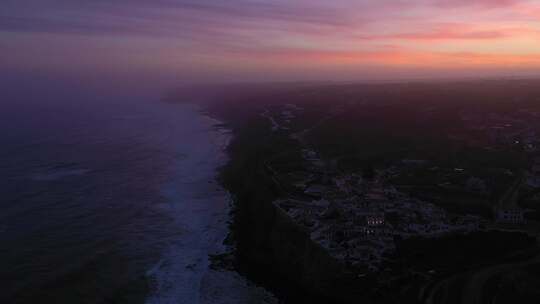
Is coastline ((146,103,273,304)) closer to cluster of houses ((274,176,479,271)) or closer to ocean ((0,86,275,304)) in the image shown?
ocean ((0,86,275,304))

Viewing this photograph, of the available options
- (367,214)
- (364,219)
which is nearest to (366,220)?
(364,219)

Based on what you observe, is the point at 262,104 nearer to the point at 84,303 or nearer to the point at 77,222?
the point at 77,222

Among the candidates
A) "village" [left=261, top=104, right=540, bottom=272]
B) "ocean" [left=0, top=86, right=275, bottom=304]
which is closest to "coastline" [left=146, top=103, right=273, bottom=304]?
"ocean" [left=0, top=86, right=275, bottom=304]

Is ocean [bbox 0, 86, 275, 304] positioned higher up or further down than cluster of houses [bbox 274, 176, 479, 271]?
further down

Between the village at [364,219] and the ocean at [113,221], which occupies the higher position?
the village at [364,219]

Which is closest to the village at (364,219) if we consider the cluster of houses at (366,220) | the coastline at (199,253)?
the cluster of houses at (366,220)

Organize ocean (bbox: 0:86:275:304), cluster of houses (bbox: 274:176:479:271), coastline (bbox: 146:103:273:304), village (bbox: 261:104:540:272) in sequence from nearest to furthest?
coastline (bbox: 146:103:273:304) → ocean (bbox: 0:86:275:304) → cluster of houses (bbox: 274:176:479:271) → village (bbox: 261:104:540:272)

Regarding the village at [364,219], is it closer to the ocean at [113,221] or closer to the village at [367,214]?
the village at [367,214]

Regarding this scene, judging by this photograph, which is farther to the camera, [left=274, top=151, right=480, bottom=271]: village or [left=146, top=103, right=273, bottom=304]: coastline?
[left=274, top=151, right=480, bottom=271]: village
